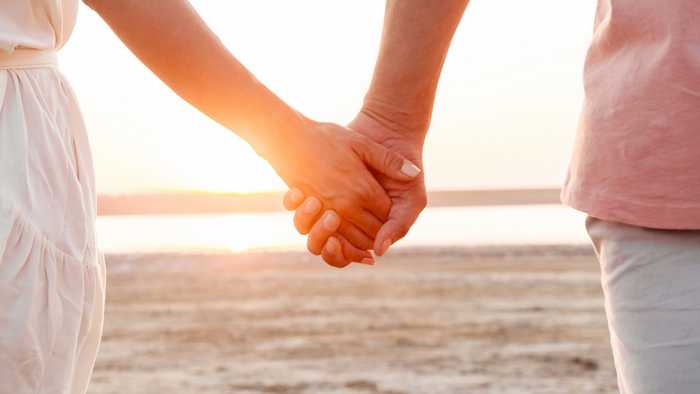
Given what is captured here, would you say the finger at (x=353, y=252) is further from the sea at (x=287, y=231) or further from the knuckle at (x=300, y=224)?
the sea at (x=287, y=231)

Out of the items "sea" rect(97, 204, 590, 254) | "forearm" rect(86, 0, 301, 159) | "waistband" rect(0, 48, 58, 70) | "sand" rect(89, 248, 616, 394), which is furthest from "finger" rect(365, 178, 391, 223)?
"sea" rect(97, 204, 590, 254)

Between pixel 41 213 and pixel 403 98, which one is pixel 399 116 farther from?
Result: pixel 41 213

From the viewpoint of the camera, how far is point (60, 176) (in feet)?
5.16

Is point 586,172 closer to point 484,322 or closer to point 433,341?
point 433,341

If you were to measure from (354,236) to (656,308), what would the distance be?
1.12 metres

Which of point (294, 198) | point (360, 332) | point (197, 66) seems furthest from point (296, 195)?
point (360, 332)

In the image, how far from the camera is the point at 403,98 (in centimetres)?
251

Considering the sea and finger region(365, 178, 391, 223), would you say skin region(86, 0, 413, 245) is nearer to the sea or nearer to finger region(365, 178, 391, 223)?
finger region(365, 178, 391, 223)

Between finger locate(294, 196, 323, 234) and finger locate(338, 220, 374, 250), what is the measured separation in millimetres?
70

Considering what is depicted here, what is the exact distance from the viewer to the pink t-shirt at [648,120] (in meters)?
1.56

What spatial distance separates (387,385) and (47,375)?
4.36 metres

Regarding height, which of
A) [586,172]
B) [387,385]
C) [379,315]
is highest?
[586,172]

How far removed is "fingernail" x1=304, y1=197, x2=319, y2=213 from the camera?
2570 mm

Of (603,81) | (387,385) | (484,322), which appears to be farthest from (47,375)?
(484,322)
